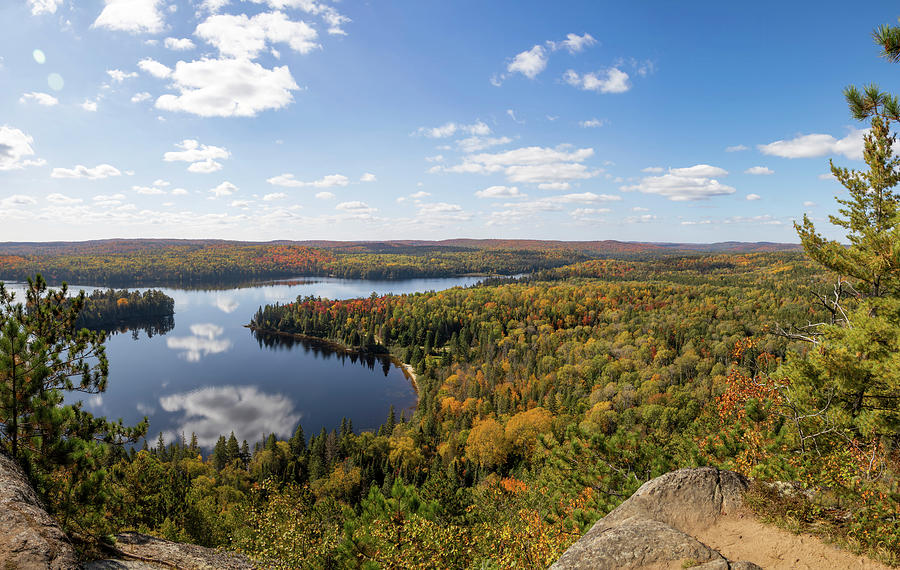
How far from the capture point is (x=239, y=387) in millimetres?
102938

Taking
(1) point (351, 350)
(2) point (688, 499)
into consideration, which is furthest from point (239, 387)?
(2) point (688, 499)

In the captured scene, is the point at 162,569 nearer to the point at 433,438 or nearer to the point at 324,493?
the point at 324,493

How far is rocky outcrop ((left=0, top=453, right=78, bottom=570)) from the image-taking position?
6582 mm

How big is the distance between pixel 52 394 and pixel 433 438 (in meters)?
66.8

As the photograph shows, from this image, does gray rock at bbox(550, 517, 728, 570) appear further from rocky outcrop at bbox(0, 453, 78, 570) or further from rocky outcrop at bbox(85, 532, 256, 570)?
rocky outcrop at bbox(0, 453, 78, 570)

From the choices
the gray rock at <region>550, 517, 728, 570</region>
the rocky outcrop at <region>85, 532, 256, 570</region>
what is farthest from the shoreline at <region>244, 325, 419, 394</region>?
the gray rock at <region>550, 517, 728, 570</region>

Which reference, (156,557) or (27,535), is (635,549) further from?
(27,535)

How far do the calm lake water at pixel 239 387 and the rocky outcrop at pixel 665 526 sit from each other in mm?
78253

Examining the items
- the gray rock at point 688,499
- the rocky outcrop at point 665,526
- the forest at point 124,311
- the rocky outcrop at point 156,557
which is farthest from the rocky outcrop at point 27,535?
the forest at point 124,311

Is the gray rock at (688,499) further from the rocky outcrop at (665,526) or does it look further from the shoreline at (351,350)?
the shoreline at (351,350)

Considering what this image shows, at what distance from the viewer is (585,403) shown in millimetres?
83375

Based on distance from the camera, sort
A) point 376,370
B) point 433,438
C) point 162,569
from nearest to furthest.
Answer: point 162,569 → point 433,438 → point 376,370

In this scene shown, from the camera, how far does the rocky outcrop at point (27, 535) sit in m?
6.58

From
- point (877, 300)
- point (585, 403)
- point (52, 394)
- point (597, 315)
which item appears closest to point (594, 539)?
point (877, 300)
